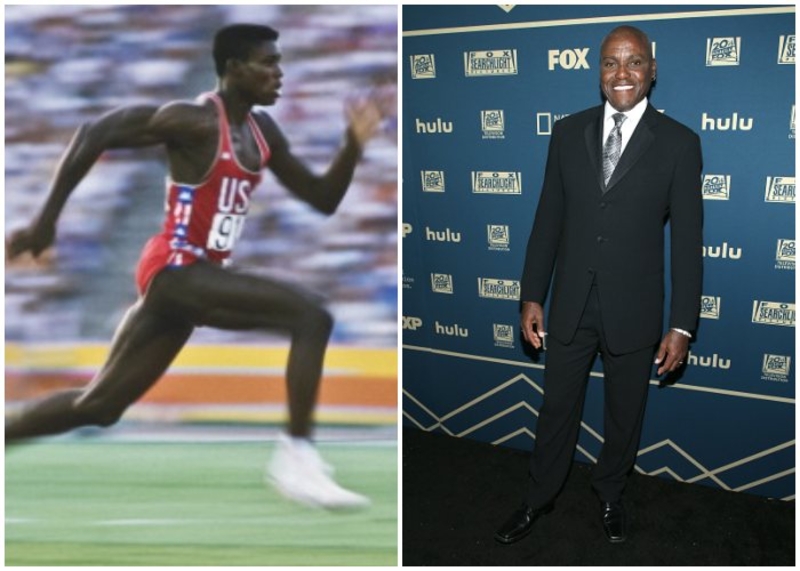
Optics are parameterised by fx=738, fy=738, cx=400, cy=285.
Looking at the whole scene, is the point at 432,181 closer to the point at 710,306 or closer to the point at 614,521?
the point at 710,306

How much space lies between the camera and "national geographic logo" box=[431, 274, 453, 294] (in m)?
2.97

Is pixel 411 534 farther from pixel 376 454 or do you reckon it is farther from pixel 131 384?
pixel 131 384

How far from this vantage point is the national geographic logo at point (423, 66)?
2756mm

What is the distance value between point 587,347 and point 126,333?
1.34m

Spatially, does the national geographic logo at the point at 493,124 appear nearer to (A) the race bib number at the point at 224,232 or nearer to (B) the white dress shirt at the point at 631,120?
(B) the white dress shirt at the point at 631,120

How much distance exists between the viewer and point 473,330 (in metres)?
2.98

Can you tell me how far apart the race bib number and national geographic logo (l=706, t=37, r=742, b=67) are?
163cm

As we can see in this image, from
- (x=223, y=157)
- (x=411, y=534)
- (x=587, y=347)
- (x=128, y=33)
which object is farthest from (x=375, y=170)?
(x=411, y=534)

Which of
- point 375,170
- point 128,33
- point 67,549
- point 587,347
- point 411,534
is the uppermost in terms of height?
point 128,33

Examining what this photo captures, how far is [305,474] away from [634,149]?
1.27 m

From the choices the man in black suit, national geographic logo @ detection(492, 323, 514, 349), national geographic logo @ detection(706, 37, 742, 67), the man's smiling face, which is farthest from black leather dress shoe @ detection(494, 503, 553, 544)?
national geographic logo @ detection(706, 37, 742, 67)

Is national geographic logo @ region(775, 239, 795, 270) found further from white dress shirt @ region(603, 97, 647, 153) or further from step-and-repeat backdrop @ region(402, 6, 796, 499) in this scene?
white dress shirt @ region(603, 97, 647, 153)

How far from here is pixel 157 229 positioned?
1571 mm

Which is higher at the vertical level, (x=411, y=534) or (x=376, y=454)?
(x=376, y=454)
